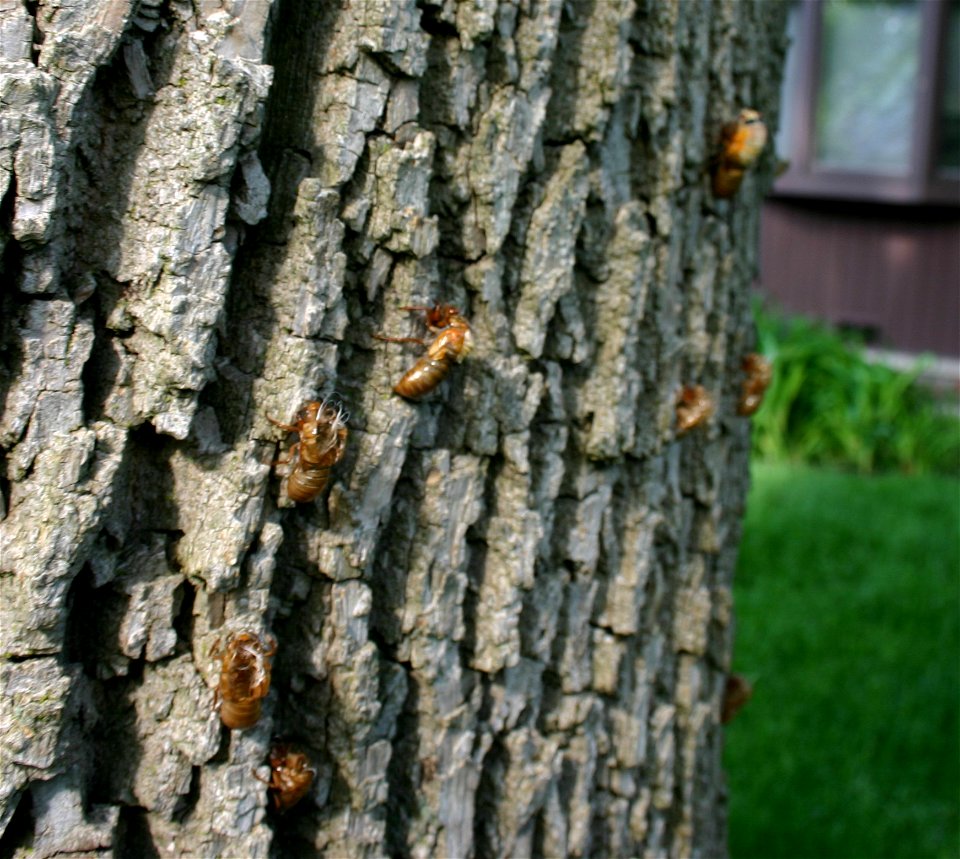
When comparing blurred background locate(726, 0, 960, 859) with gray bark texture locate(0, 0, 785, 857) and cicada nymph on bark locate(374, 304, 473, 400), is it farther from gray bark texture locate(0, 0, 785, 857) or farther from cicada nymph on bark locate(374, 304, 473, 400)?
cicada nymph on bark locate(374, 304, 473, 400)

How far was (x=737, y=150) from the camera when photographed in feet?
6.80

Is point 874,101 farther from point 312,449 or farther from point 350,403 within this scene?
point 312,449

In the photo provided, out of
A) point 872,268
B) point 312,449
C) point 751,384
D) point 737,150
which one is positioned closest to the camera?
point 312,449

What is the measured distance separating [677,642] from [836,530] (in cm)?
410

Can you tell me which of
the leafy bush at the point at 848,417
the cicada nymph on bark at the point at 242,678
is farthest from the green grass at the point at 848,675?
the cicada nymph on bark at the point at 242,678

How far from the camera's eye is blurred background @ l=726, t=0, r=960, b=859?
13.1ft

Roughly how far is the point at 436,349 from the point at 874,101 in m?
8.92

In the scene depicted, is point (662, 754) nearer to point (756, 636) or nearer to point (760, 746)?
point (760, 746)

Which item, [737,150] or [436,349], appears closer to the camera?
[436,349]

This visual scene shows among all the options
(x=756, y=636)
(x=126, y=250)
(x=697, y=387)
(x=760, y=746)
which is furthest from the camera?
(x=756, y=636)

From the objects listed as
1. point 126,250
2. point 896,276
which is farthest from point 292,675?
point 896,276

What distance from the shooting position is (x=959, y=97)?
8875 mm

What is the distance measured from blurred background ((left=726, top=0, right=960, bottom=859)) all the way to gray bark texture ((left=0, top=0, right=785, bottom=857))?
2.10 meters

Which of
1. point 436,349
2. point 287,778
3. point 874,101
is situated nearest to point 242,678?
point 287,778
